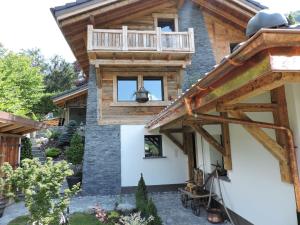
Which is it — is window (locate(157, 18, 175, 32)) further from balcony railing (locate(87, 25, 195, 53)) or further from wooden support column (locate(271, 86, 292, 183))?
wooden support column (locate(271, 86, 292, 183))

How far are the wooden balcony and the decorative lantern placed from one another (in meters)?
1.03

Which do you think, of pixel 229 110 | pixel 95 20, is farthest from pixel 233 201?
pixel 95 20

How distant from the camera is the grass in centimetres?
564

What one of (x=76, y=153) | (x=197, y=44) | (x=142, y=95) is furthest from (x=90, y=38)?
(x=197, y=44)

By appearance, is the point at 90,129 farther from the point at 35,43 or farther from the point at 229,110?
the point at 35,43

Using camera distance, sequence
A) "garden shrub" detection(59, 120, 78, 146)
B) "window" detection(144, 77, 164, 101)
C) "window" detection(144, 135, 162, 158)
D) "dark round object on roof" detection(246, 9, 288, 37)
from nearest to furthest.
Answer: "dark round object on roof" detection(246, 9, 288, 37)
"window" detection(144, 135, 162, 158)
"window" detection(144, 77, 164, 101)
"garden shrub" detection(59, 120, 78, 146)

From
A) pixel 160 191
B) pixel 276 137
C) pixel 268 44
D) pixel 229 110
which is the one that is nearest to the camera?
pixel 268 44

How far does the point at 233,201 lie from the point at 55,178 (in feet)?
11.8

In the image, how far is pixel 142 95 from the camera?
943 cm

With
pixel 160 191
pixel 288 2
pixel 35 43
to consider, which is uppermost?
pixel 35 43

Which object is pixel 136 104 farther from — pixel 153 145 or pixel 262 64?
pixel 262 64

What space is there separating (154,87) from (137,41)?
2028mm

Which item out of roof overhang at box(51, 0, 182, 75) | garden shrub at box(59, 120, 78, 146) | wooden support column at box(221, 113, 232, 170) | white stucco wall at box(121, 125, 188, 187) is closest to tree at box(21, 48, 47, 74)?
garden shrub at box(59, 120, 78, 146)

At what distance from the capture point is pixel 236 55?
187 centimetres
